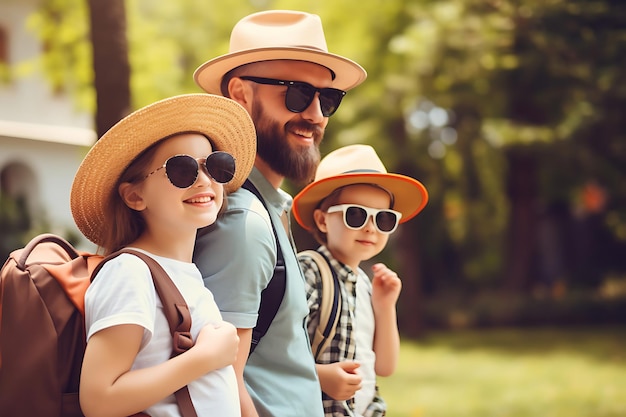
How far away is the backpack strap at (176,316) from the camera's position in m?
2.10

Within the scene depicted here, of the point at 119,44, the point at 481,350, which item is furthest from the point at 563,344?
the point at 119,44

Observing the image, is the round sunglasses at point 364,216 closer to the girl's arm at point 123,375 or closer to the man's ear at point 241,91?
the man's ear at point 241,91

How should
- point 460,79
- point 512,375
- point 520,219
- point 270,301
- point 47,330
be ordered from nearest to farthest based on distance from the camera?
1. point 47,330
2. point 270,301
3. point 512,375
4. point 460,79
5. point 520,219

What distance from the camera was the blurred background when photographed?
43.9 feet

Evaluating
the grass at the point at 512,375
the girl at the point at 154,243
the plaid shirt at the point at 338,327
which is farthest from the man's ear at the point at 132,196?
the grass at the point at 512,375

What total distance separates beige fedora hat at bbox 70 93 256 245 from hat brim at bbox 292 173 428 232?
0.79 meters

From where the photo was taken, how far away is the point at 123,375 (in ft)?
6.61

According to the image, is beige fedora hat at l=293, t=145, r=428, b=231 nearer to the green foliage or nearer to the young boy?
the young boy

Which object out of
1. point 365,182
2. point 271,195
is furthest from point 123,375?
point 365,182

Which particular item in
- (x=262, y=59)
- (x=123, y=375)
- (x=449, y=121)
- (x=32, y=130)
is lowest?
(x=123, y=375)

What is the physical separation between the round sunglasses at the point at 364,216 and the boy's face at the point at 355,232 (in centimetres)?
2

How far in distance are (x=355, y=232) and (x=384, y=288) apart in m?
0.26

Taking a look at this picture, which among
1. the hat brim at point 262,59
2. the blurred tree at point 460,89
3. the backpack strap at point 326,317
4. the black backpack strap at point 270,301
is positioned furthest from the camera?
the blurred tree at point 460,89

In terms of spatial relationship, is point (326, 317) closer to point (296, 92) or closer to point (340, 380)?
point (340, 380)
